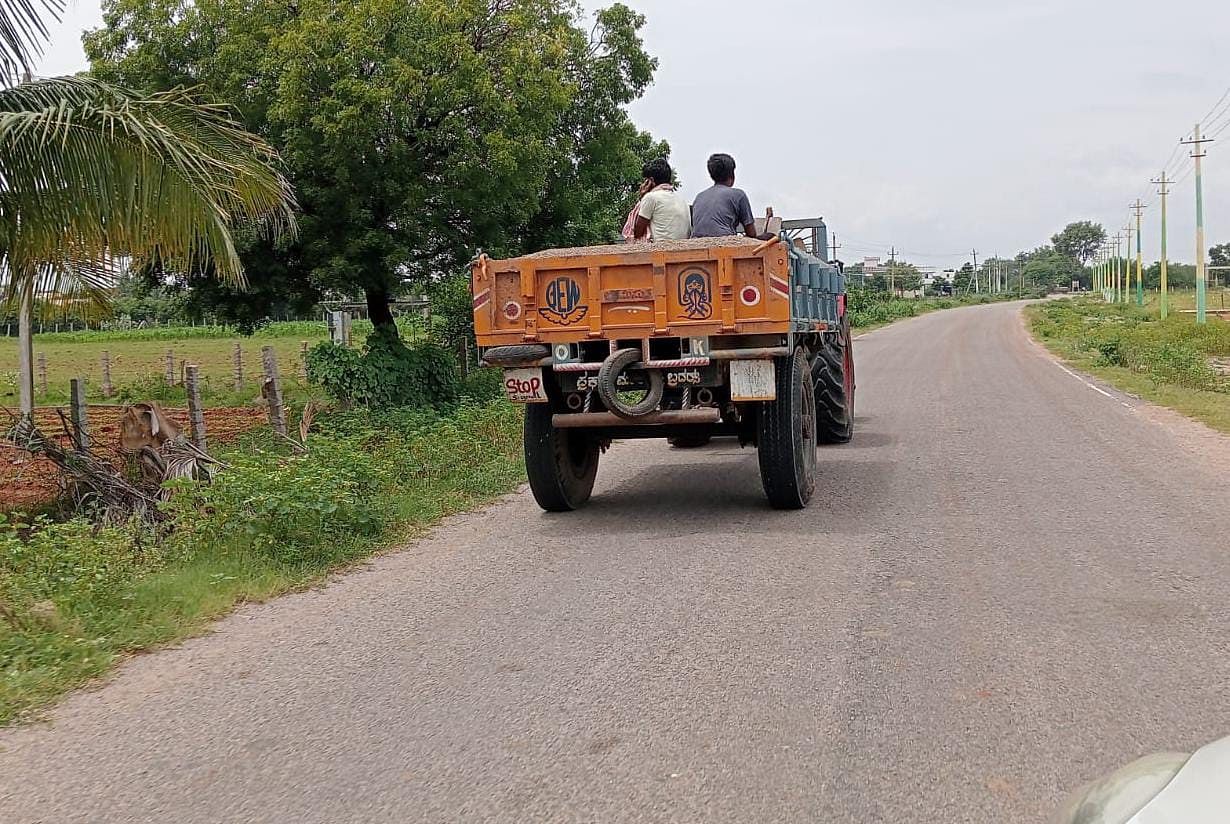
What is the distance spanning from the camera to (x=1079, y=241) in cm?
17100

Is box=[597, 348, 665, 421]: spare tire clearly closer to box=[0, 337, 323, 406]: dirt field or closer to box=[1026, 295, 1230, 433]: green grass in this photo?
box=[1026, 295, 1230, 433]: green grass

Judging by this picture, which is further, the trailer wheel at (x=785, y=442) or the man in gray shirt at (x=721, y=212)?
the man in gray shirt at (x=721, y=212)

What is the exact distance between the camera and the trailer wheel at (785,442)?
27.3 ft

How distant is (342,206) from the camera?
54.7 ft

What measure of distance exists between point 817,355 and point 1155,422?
5.77 meters

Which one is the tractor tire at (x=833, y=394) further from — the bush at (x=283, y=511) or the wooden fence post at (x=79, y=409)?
the wooden fence post at (x=79, y=409)

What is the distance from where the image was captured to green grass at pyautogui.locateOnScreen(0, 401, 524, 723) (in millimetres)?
5742

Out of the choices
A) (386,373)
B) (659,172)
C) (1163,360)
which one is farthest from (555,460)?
(1163,360)

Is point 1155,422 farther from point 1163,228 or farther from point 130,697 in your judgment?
point 1163,228

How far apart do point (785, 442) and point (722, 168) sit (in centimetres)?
262

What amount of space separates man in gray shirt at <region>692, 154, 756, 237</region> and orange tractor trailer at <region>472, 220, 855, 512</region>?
0.73 metres

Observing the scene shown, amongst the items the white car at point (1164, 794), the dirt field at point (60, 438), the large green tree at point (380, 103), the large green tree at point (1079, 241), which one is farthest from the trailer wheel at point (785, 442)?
the large green tree at point (1079, 241)

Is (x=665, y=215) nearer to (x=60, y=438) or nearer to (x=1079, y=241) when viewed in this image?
(x=60, y=438)

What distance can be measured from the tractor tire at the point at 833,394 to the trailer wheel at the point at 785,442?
278 cm
